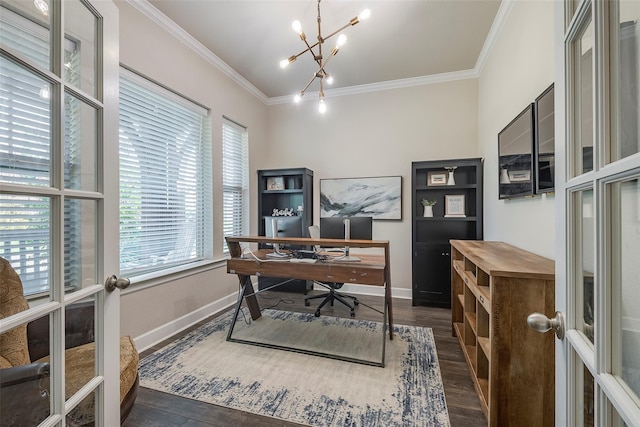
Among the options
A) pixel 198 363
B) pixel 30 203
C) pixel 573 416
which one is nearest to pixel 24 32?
pixel 30 203

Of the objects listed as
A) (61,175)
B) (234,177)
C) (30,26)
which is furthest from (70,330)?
(234,177)

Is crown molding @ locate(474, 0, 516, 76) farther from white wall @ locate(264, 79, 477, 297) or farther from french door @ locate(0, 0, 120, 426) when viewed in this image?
french door @ locate(0, 0, 120, 426)

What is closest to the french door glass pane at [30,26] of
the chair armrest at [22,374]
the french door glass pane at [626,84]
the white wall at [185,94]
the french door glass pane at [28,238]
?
the french door glass pane at [28,238]

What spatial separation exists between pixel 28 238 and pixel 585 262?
1.46 m

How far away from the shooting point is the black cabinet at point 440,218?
10.9ft

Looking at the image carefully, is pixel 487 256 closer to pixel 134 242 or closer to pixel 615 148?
pixel 615 148

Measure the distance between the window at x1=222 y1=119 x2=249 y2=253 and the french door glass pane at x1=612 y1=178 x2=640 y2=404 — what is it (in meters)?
3.42

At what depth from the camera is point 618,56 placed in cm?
52

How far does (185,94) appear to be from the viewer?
2812 millimetres

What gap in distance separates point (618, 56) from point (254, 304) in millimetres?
3075

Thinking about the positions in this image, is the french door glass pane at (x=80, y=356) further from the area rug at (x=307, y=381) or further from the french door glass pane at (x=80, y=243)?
the area rug at (x=307, y=381)

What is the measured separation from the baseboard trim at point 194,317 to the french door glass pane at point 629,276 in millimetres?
2905

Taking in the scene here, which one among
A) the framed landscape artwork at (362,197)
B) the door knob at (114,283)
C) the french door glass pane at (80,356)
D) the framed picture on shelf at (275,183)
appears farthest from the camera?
the framed picture on shelf at (275,183)

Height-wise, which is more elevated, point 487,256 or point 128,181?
point 128,181
